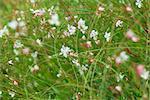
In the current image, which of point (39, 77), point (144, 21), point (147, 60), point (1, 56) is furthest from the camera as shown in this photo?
point (1, 56)

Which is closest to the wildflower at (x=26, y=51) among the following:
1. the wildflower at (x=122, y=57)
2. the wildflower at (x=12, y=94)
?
the wildflower at (x=12, y=94)

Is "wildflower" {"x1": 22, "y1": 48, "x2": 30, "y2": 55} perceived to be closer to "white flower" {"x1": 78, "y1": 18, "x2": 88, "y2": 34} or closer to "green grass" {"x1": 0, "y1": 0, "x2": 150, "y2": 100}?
"green grass" {"x1": 0, "y1": 0, "x2": 150, "y2": 100}

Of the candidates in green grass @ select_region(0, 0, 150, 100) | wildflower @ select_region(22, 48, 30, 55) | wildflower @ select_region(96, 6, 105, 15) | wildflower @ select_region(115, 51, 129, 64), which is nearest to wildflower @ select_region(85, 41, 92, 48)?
green grass @ select_region(0, 0, 150, 100)

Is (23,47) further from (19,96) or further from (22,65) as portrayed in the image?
(19,96)

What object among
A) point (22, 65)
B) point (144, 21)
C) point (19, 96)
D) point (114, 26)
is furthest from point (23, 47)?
point (144, 21)

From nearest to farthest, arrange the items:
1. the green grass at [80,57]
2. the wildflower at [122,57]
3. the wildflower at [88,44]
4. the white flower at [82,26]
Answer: the wildflower at [122,57] < the green grass at [80,57] < the wildflower at [88,44] < the white flower at [82,26]

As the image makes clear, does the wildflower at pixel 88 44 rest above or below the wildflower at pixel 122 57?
above

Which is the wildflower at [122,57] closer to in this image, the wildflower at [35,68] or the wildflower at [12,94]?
the wildflower at [35,68]

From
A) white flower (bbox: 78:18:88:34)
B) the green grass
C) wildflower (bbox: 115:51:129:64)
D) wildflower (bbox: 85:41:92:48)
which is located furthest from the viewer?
white flower (bbox: 78:18:88:34)
